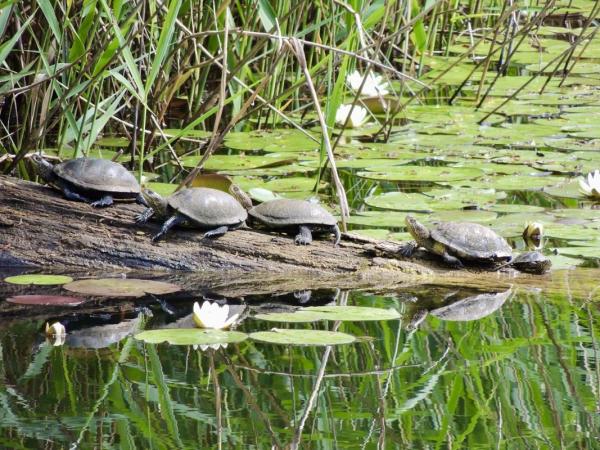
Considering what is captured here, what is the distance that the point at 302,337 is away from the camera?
9.25ft

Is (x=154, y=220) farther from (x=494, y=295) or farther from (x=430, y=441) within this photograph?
(x=430, y=441)

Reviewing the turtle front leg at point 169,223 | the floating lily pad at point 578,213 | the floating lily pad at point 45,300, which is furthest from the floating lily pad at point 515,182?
the floating lily pad at point 45,300

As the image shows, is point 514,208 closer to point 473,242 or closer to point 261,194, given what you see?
point 473,242

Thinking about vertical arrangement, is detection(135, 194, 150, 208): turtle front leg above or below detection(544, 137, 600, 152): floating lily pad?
above

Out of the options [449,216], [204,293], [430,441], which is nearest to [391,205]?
[449,216]

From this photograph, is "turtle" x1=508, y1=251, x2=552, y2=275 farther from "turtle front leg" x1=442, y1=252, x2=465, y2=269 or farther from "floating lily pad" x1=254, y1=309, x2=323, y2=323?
"floating lily pad" x1=254, y1=309, x2=323, y2=323

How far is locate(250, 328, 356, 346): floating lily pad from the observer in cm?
279

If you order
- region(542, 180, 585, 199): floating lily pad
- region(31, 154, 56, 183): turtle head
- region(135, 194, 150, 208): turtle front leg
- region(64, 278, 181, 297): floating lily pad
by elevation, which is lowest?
region(64, 278, 181, 297): floating lily pad

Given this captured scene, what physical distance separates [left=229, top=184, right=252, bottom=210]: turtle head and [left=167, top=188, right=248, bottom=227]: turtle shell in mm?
265

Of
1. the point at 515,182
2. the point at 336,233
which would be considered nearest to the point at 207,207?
the point at 336,233

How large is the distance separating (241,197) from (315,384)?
5.56 ft

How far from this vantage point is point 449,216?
4.28 m

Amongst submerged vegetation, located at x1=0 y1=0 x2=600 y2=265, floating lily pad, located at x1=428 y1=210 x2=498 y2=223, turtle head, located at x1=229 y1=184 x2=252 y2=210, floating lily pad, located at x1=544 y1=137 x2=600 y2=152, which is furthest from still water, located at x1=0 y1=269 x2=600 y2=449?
floating lily pad, located at x1=544 y1=137 x2=600 y2=152

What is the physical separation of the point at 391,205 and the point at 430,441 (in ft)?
7.88
